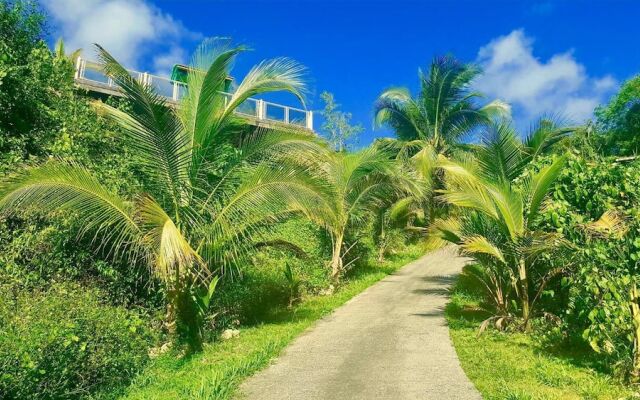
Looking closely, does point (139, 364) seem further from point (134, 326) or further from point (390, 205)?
point (390, 205)

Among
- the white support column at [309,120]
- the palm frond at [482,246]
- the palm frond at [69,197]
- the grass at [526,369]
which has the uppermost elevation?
the white support column at [309,120]

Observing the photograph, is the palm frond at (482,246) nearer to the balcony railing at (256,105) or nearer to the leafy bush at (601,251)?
the leafy bush at (601,251)

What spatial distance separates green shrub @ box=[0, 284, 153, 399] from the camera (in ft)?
16.8

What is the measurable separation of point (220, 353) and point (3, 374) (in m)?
2.88

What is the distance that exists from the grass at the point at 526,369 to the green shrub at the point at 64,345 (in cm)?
431

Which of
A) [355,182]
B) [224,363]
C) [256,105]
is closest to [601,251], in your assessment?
[224,363]

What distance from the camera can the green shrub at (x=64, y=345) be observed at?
5.11 m

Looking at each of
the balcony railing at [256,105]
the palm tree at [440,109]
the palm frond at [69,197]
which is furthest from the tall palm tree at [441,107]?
the palm frond at [69,197]

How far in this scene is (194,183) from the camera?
7852 mm

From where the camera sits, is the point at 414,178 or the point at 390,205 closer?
the point at 414,178

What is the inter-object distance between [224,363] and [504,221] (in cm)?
454

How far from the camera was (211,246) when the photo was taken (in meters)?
7.48

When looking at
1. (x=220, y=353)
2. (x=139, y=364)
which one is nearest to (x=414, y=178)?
(x=220, y=353)

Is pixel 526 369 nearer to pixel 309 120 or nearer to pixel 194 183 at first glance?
pixel 194 183
